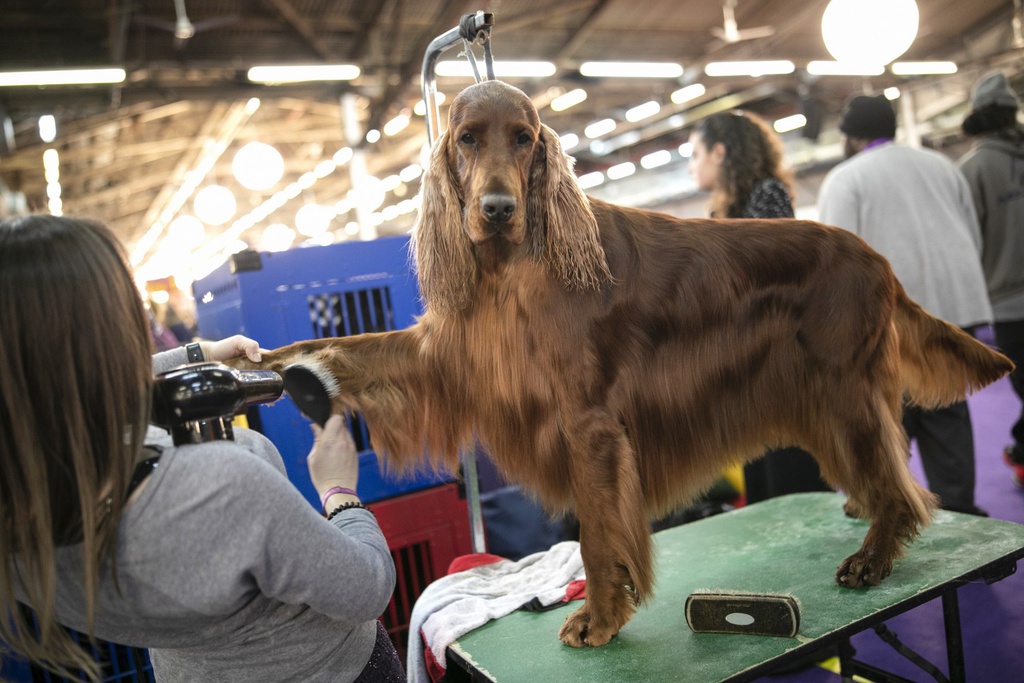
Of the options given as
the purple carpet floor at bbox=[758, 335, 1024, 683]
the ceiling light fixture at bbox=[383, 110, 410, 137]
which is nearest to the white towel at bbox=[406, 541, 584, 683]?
the purple carpet floor at bbox=[758, 335, 1024, 683]

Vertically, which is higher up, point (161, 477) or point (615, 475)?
point (161, 477)

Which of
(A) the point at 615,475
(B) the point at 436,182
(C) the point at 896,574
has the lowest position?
(C) the point at 896,574

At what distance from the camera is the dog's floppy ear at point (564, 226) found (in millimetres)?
1685

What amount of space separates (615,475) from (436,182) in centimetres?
79

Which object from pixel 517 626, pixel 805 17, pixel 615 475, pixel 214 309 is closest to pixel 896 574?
pixel 615 475

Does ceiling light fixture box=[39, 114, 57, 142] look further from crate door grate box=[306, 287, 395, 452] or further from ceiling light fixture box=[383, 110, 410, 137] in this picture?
crate door grate box=[306, 287, 395, 452]

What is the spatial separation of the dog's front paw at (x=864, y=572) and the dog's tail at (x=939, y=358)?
1.72 feet

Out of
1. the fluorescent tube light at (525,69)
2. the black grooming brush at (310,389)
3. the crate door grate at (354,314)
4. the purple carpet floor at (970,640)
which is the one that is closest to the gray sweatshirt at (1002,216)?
the purple carpet floor at (970,640)

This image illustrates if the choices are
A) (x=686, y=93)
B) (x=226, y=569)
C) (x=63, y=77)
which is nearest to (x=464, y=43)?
(x=226, y=569)

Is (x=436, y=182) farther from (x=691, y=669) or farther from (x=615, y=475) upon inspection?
(x=691, y=669)

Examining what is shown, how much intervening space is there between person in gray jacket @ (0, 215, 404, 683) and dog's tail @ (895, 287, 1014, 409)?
1.65 meters

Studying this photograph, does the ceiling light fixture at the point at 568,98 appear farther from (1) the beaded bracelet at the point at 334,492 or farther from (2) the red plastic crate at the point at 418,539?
(1) the beaded bracelet at the point at 334,492

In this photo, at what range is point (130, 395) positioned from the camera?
106 cm

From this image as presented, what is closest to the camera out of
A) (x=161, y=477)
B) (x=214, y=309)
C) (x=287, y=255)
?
(x=161, y=477)
